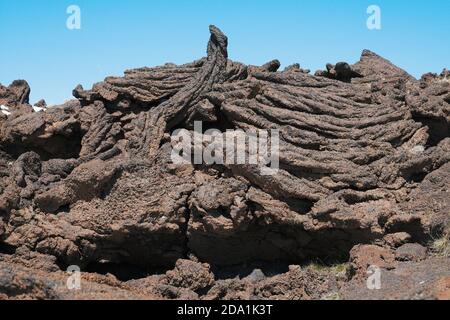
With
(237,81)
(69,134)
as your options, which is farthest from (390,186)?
(69,134)

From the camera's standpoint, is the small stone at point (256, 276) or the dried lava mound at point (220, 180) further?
the small stone at point (256, 276)

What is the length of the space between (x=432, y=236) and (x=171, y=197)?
19.5 ft

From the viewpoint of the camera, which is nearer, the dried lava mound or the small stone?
the dried lava mound

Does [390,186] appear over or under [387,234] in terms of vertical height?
over

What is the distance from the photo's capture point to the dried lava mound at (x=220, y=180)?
13.9 meters

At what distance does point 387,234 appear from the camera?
44.9 feet

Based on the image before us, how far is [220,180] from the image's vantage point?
14.6 metres

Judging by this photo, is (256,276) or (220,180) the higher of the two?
(220,180)

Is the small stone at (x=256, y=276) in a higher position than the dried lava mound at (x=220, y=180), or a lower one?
lower

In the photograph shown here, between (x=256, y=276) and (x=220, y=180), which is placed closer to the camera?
(x=256, y=276)

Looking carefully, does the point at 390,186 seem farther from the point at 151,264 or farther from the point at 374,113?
the point at 151,264

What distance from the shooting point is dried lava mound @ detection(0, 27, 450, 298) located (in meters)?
13.9

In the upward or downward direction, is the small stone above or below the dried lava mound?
below
